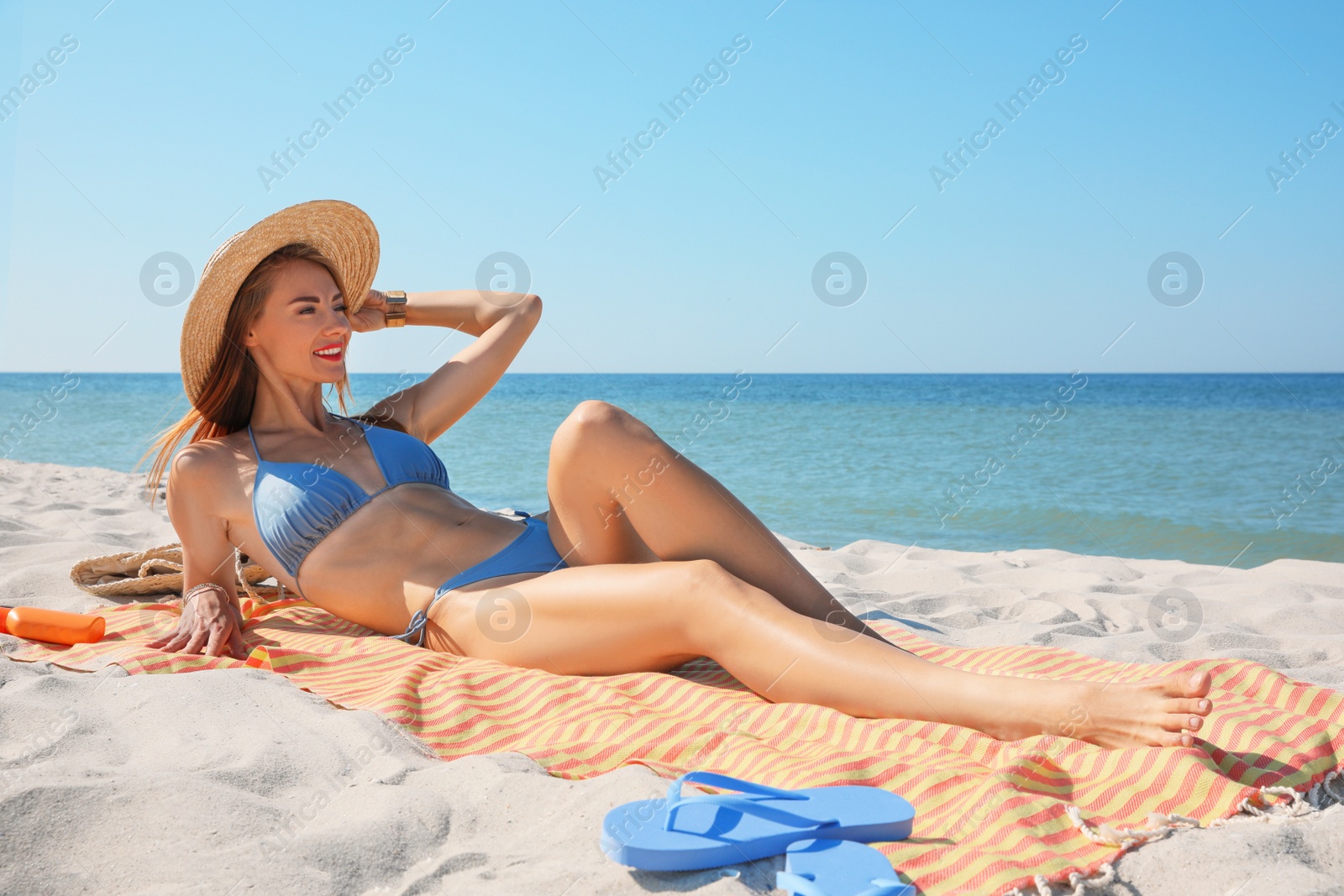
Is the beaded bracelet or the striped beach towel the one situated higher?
the striped beach towel

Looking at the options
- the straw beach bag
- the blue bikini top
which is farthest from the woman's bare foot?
the straw beach bag

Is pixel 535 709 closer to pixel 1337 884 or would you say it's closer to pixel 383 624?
pixel 383 624

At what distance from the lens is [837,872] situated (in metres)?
1.44

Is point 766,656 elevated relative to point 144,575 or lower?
elevated

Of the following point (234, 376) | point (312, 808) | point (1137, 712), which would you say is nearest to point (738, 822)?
point (312, 808)

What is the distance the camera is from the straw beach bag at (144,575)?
11.5ft

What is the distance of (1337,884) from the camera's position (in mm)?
1396

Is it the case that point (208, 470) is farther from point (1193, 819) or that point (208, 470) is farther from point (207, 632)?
point (1193, 819)

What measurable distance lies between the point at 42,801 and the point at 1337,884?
2.15 metres

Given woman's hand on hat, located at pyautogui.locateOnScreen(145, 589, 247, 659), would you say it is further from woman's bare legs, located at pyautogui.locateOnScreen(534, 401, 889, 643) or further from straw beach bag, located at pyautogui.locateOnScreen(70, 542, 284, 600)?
woman's bare legs, located at pyautogui.locateOnScreen(534, 401, 889, 643)

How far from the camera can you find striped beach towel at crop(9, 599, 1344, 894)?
5.28 feet

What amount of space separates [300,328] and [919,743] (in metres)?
2.44

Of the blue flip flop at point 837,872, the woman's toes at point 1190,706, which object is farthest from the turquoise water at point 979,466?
the woman's toes at point 1190,706

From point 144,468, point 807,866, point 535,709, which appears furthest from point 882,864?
point 144,468
